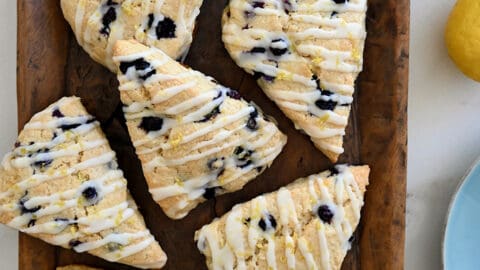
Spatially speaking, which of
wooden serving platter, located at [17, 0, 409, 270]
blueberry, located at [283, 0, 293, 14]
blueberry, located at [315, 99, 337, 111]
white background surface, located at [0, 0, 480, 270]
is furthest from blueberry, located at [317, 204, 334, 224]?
blueberry, located at [283, 0, 293, 14]

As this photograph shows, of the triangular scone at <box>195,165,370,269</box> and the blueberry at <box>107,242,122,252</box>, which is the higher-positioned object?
the triangular scone at <box>195,165,370,269</box>

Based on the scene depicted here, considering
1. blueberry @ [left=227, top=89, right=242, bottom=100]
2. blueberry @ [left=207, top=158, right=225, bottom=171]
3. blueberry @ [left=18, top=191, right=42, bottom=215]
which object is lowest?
blueberry @ [left=18, top=191, right=42, bottom=215]

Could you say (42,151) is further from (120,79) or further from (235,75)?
(235,75)

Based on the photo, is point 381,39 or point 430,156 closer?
point 381,39

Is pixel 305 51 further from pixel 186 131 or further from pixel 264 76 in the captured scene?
pixel 186 131

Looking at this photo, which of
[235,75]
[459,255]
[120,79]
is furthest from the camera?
[459,255]

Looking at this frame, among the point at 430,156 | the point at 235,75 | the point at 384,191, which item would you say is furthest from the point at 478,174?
the point at 235,75

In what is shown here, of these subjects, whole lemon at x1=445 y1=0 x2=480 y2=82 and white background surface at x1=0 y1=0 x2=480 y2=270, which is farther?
white background surface at x1=0 y1=0 x2=480 y2=270

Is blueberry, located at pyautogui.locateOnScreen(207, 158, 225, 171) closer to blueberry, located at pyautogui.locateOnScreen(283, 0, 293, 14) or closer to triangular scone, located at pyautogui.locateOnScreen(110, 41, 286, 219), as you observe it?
triangular scone, located at pyautogui.locateOnScreen(110, 41, 286, 219)
